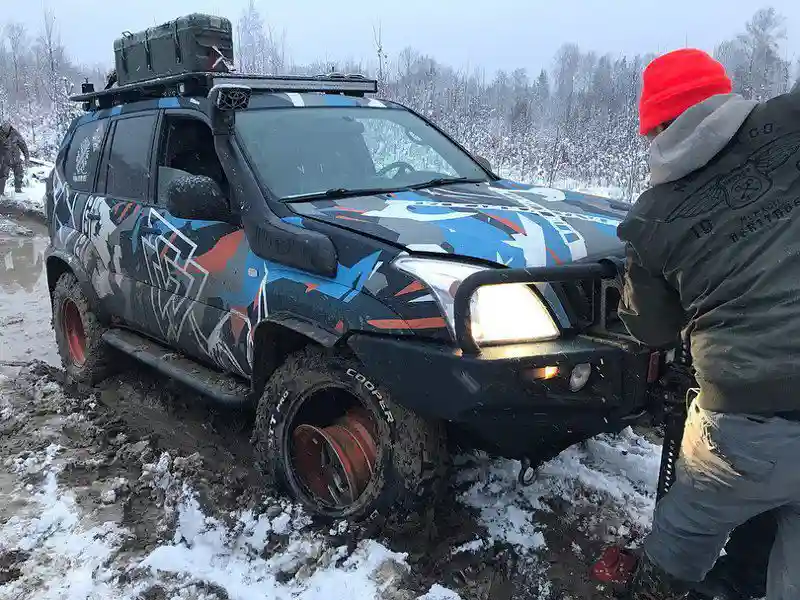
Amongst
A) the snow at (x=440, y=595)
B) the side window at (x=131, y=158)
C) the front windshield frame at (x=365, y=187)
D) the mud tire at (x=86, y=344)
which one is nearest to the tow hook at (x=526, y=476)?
the snow at (x=440, y=595)

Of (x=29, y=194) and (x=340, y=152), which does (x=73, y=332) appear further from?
(x=29, y=194)

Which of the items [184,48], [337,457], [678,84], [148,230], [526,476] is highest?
[184,48]

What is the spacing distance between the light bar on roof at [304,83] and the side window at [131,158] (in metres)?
0.74

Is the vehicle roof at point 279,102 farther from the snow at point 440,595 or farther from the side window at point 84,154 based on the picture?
the snow at point 440,595

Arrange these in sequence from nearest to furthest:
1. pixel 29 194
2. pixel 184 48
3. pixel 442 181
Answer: pixel 442 181, pixel 184 48, pixel 29 194

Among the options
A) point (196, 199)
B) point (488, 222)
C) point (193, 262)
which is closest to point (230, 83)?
point (196, 199)

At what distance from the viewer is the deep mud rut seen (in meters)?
2.72

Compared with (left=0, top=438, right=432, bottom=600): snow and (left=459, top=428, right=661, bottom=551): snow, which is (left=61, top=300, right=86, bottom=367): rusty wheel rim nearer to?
(left=0, top=438, right=432, bottom=600): snow

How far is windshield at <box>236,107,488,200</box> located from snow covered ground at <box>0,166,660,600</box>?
1587mm

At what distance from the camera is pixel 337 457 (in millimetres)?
3000

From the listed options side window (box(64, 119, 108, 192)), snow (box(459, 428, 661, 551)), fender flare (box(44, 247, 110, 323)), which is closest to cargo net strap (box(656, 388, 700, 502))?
snow (box(459, 428, 661, 551))

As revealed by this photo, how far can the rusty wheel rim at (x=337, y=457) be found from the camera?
2.96 metres

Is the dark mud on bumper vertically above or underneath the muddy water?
above

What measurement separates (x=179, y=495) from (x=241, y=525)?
479 mm
